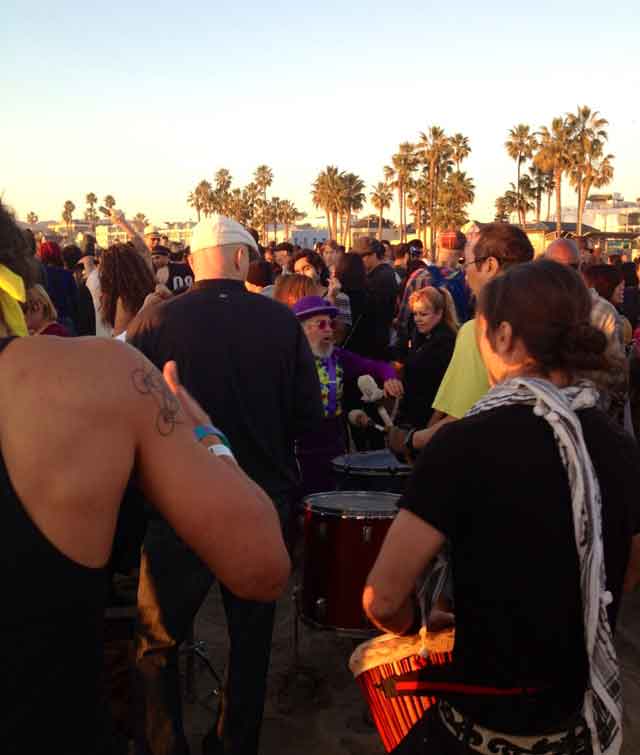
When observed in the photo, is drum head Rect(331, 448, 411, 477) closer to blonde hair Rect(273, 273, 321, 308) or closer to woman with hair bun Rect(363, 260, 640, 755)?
blonde hair Rect(273, 273, 321, 308)

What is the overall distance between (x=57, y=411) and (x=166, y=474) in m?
0.24

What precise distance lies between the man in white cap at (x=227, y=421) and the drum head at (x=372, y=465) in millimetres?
502

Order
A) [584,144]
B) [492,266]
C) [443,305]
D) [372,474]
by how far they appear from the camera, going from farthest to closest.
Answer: [584,144]
[443,305]
[372,474]
[492,266]

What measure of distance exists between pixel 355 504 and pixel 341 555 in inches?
10.2

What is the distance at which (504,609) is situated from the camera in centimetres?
184

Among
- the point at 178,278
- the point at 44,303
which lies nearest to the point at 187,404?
the point at 44,303

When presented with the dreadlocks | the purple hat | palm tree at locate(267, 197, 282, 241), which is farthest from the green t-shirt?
palm tree at locate(267, 197, 282, 241)

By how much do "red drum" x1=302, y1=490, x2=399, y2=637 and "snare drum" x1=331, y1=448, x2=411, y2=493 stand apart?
223 millimetres

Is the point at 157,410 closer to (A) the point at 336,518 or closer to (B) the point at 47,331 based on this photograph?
(A) the point at 336,518

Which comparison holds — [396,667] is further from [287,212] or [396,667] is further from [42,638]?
[287,212]

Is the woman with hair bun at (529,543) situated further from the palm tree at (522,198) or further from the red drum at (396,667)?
the palm tree at (522,198)

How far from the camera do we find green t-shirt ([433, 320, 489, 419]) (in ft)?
10.3

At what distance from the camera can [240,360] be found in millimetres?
3352

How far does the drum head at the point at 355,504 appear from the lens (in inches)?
139
